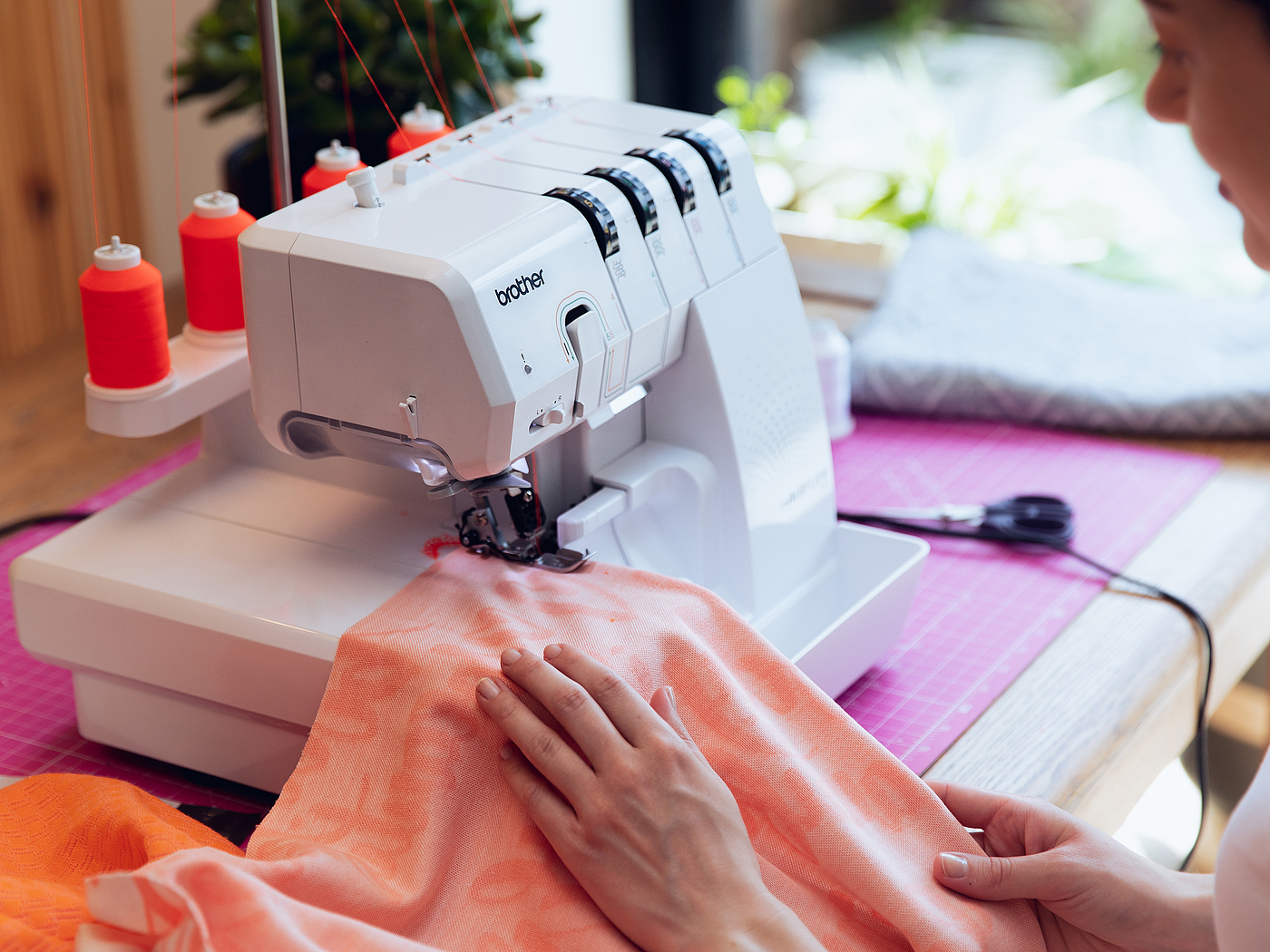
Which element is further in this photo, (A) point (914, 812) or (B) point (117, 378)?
(B) point (117, 378)

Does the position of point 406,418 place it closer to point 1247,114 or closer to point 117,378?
point 117,378

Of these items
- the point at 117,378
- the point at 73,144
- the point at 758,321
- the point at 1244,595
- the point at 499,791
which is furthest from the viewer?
the point at 73,144

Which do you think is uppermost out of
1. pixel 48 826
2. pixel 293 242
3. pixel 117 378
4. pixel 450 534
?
pixel 293 242

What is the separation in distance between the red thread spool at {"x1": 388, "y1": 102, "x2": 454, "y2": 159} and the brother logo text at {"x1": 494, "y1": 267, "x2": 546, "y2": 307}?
333mm

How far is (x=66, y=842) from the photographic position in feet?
2.88

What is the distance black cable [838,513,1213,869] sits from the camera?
1.28 metres

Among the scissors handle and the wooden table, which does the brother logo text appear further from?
the scissors handle

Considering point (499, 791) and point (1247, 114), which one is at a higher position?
point (1247, 114)

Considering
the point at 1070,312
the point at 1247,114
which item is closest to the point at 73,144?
the point at 1070,312

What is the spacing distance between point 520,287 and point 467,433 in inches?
4.1

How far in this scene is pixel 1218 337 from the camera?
5.90 ft

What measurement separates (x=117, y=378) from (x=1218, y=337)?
4.66 feet

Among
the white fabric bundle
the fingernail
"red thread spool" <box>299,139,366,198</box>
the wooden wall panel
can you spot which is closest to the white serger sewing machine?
"red thread spool" <box>299,139,366,198</box>

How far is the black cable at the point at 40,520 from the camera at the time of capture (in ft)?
4.48
